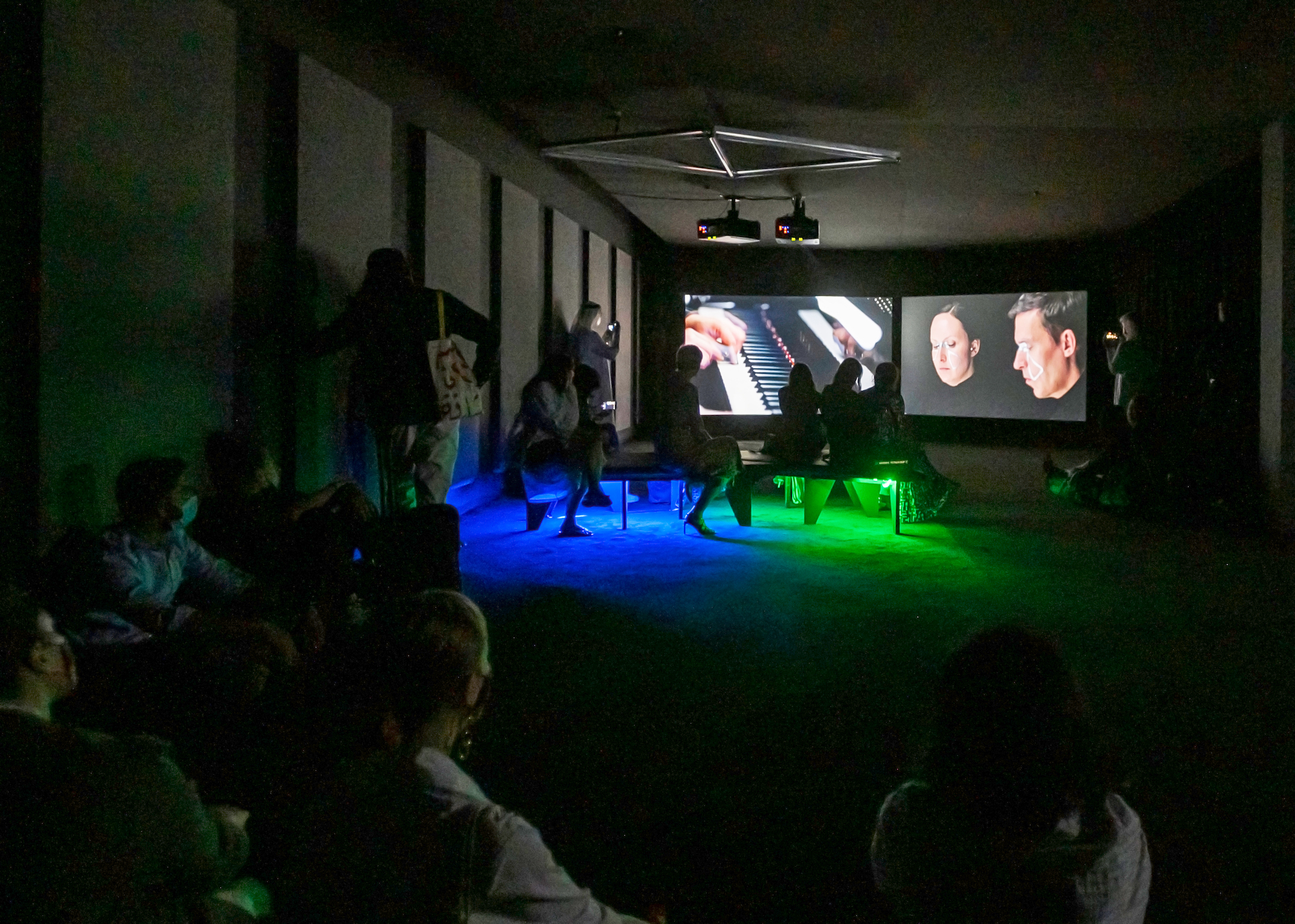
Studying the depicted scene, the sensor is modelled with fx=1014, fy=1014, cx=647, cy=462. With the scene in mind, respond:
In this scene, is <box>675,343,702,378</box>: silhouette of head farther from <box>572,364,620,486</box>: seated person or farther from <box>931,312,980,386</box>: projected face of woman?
<box>931,312,980,386</box>: projected face of woman

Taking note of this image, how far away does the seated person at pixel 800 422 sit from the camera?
6.75m

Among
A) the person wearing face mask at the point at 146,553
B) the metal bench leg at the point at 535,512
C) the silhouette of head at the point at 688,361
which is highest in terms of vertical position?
the silhouette of head at the point at 688,361

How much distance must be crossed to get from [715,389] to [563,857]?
13.4m

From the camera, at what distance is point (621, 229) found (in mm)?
12789

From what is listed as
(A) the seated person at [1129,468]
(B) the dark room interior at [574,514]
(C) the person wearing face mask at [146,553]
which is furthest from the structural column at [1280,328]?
(C) the person wearing face mask at [146,553]

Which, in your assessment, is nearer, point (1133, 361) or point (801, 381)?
point (801, 381)

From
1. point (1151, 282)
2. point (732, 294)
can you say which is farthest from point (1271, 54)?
point (732, 294)

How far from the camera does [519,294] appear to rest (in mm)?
8039

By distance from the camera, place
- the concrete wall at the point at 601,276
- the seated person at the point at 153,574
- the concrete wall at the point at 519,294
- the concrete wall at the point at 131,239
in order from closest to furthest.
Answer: the seated person at the point at 153,574 → the concrete wall at the point at 131,239 → the concrete wall at the point at 519,294 → the concrete wall at the point at 601,276

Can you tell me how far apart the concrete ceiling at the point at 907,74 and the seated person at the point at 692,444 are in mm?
1863

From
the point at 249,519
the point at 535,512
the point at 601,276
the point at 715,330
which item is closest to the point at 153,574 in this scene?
the point at 249,519

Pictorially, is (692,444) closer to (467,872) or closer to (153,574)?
(153,574)

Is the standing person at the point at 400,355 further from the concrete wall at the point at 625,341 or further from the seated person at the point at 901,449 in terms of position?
the concrete wall at the point at 625,341

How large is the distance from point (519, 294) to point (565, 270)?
5.76 feet
